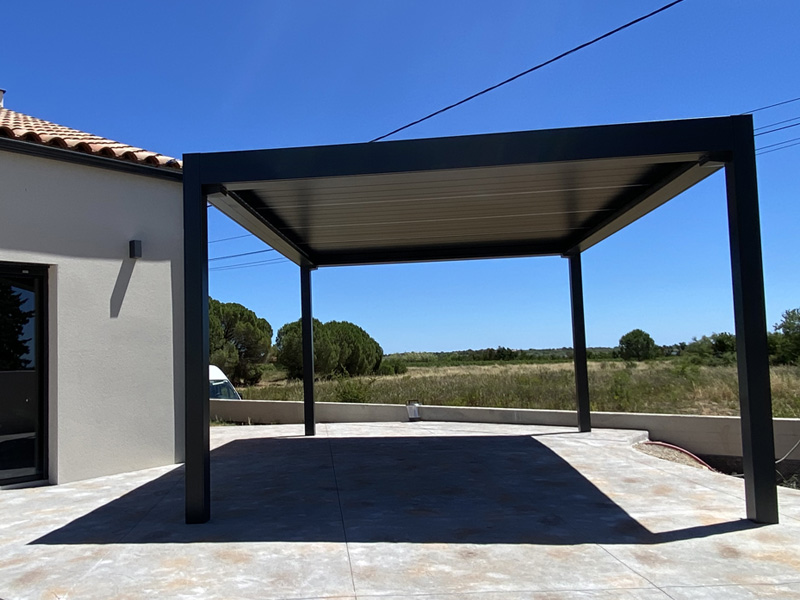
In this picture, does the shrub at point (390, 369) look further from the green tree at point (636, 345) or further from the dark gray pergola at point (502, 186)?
the dark gray pergola at point (502, 186)

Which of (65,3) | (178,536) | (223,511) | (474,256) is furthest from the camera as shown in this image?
(65,3)

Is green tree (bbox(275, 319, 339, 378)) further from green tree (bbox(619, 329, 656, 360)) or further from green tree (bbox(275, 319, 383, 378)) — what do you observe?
green tree (bbox(619, 329, 656, 360))

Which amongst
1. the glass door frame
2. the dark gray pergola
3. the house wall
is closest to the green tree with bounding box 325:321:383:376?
the house wall

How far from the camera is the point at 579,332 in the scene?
11.1 metres

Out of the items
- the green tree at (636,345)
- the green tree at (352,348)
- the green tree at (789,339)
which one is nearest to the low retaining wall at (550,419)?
the green tree at (789,339)

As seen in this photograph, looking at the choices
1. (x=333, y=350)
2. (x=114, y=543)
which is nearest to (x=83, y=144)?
(x=114, y=543)

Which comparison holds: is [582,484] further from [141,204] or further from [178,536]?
[141,204]

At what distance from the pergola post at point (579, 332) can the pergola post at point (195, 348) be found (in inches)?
275

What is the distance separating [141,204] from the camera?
894 cm

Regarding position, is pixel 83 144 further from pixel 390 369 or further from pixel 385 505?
pixel 390 369

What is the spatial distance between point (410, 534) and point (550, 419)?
7763 millimetres

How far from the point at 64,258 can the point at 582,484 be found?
6887 millimetres

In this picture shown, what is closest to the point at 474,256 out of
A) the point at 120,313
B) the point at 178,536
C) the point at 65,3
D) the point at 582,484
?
the point at 582,484

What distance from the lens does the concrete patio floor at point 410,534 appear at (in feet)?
13.8
